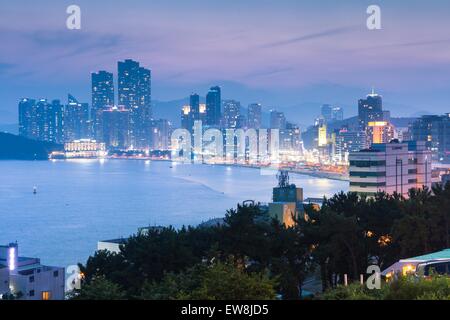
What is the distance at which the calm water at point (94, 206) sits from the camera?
739 inches

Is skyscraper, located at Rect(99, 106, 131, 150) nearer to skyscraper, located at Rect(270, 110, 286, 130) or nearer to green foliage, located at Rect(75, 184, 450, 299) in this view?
skyscraper, located at Rect(270, 110, 286, 130)

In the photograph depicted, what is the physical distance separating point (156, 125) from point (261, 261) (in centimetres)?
7566

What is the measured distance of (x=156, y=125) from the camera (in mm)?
82000

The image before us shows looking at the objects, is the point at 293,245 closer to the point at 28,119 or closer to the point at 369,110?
the point at 369,110

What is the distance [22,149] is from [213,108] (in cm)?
2392

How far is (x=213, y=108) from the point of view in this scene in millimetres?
80812

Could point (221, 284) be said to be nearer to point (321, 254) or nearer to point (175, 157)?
point (321, 254)

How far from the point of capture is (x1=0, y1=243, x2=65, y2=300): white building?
373 inches

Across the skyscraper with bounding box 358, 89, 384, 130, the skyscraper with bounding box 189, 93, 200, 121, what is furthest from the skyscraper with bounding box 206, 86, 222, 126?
the skyscraper with bounding box 358, 89, 384, 130

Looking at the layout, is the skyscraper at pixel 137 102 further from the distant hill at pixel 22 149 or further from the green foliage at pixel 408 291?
the green foliage at pixel 408 291
